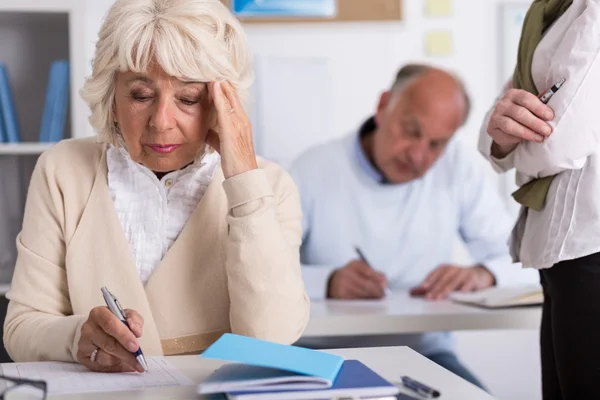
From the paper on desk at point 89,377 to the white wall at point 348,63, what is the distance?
2.33 metres

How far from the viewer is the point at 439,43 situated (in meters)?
3.51

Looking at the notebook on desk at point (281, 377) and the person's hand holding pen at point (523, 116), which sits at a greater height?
the person's hand holding pen at point (523, 116)

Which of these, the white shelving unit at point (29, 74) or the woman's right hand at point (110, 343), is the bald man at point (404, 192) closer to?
the white shelving unit at point (29, 74)

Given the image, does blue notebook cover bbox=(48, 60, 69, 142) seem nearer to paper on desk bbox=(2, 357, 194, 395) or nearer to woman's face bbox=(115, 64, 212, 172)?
woman's face bbox=(115, 64, 212, 172)

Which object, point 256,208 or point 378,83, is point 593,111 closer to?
point 256,208

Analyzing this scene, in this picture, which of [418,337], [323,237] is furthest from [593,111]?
[323,237]

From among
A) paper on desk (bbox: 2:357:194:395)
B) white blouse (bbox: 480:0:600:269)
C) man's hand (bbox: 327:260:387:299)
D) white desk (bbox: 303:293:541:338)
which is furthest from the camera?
man's hand (bbox: 327:260:387:299)

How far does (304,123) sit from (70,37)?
1151 millimetres

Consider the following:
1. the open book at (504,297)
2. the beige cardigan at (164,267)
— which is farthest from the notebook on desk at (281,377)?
the open book at (504,297)

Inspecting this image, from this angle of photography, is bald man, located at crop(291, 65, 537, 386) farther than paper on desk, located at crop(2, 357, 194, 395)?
Yes

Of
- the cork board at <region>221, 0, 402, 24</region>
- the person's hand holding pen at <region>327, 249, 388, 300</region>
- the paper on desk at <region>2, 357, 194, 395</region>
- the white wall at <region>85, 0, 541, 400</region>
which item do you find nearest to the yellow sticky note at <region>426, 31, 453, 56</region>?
the white wall at <region>85, 0, 541, 400</region>

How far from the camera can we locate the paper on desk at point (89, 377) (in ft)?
3.48

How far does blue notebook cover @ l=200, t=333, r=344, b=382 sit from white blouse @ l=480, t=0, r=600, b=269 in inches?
20.3

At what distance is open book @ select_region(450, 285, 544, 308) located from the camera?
214 centimetres
